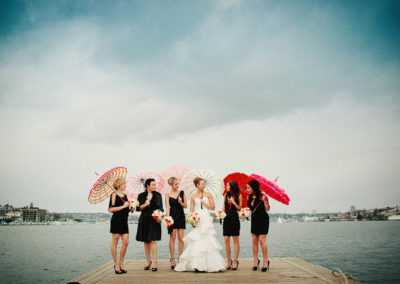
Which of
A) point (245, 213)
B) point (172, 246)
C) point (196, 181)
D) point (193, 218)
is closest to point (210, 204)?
point (193, 218)

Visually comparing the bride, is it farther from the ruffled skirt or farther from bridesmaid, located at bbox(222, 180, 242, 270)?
bridesmaid, located at bbox(222, 180, 242, 270)

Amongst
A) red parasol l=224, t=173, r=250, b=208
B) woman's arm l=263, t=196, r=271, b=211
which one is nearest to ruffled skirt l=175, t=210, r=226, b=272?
red parasol l=224, t=173, r=250, b=208

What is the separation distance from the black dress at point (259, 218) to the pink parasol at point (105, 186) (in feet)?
11.8

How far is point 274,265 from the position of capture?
7.71 m

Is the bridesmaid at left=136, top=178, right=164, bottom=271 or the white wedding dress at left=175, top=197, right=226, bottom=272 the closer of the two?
the white wedding dress at left=175, top=197, right=226, bottom=272

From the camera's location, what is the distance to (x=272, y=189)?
22.6 feet

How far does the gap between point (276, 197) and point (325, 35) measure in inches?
739

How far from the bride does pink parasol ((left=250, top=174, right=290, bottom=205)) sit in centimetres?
138

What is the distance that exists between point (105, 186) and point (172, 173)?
2011 millimetres

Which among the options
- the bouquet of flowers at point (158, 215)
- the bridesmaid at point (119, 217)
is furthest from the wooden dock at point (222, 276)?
the bouquet of flowers at point (158, 215)

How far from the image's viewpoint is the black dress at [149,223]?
7.17m

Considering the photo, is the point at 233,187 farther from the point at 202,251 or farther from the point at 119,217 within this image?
the point at 119,217

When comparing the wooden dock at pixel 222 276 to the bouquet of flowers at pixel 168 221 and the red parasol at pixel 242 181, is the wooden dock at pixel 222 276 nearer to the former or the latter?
the bouquet of flowers at pixel 168 221

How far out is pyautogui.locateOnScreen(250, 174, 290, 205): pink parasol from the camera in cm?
675
